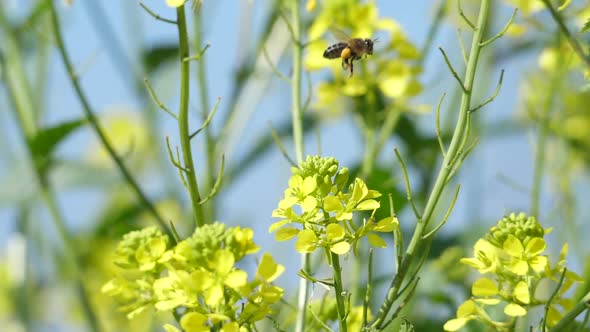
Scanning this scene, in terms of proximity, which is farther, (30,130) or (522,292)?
(30,130)

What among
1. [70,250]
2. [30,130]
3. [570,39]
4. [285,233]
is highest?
[570,39]

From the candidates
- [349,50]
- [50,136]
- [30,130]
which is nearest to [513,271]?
[349,50]

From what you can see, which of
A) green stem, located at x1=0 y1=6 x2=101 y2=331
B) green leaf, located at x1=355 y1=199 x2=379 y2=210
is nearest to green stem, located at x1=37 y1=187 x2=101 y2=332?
green stem, located at x1=0 y1=6 x2=101 y2=331

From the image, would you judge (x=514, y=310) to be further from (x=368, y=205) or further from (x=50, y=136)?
(x=50, y=136)

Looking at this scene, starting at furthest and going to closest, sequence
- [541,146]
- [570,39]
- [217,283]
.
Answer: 1. [541,146]
2. [570,39]
3. [217,283]

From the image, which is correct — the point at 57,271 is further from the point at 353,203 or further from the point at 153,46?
the point at 353,203

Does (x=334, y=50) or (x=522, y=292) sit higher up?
(x=334, y=50)
